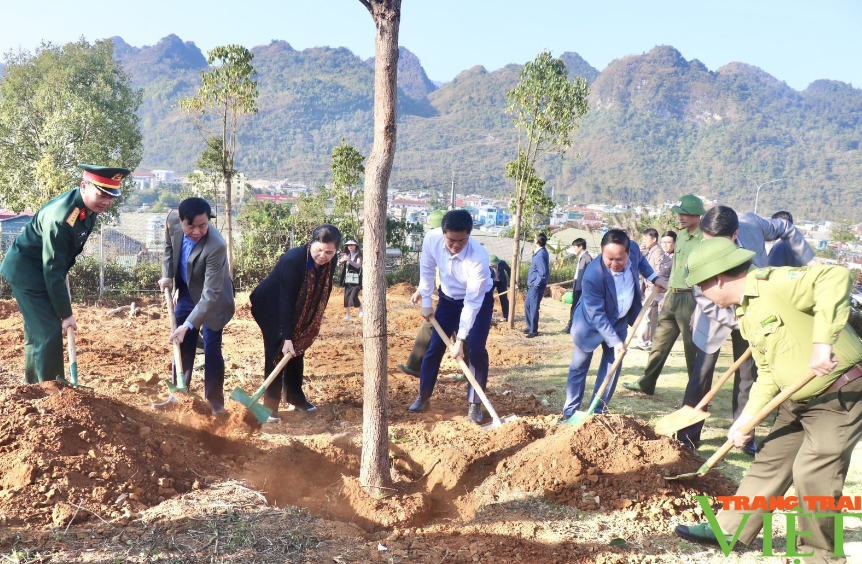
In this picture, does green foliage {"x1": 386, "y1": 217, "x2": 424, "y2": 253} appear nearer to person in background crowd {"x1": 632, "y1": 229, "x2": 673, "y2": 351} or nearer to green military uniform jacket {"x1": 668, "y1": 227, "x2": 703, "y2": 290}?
person in background crowd {"x1": 632, "y1": 229, "x2": 673, "y2": 351}

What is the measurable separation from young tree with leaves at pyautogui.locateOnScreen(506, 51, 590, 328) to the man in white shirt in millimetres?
4325

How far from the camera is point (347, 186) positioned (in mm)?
13820

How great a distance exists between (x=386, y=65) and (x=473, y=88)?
412 ft

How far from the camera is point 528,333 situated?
9.77 meters

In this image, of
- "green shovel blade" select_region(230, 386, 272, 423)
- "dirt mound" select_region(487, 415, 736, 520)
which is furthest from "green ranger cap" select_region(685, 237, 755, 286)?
A: "green shovel blade" select_region(230, 386, 272, 423)

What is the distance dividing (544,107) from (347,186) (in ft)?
18.9

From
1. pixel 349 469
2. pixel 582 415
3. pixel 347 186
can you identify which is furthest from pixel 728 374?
pixel 347 186

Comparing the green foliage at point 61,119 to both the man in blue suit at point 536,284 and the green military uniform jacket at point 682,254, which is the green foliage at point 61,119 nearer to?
the man in blue suit at point 536,284

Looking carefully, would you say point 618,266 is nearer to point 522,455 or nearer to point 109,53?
point 522,455

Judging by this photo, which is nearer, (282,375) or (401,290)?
(282,375)

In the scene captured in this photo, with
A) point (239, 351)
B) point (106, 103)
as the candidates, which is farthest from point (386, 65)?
point (106, 103)

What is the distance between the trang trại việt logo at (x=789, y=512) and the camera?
2.79 m

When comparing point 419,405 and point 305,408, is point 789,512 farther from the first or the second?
point 305,408

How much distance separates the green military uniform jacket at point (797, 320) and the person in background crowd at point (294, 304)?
2.91m
